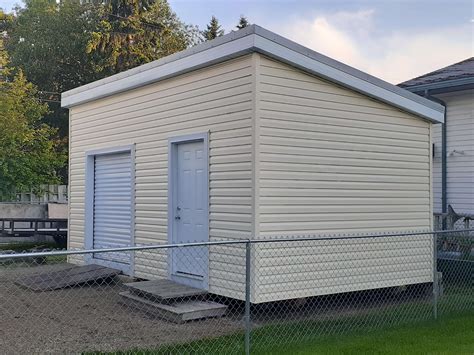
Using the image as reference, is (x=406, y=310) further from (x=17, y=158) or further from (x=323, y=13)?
(x=17, y=158)

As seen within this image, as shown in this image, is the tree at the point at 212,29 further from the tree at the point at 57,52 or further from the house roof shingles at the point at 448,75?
the house roof shingles at the point at 448,75

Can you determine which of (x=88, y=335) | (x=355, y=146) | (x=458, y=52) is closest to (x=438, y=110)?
(x=355, y=146)

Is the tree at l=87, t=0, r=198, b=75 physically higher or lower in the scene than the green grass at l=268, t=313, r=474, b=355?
higher

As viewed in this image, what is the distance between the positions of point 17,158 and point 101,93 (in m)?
12.8

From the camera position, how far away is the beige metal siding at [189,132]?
23.9 feet

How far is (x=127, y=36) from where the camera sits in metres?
29.9

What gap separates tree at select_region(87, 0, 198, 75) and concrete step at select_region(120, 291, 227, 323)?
A: 23338mm

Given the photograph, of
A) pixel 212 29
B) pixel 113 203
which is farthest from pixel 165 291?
pixel 212 29

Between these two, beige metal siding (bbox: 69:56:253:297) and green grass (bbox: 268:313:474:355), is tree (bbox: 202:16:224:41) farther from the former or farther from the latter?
green grass (bbox: 268:313:474:355)

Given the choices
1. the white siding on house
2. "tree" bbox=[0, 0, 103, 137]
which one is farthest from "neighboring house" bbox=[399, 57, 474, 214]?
"tree" bbox=[0, 0, 103, 137]

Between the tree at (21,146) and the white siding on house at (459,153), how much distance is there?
609 inches

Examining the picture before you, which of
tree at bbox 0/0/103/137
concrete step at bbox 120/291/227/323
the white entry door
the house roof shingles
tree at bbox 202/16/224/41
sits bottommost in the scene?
concrete step at bbox 120/291/227/323

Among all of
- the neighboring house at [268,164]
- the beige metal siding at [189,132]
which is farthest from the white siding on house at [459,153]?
the beige metal siding at [189,132]

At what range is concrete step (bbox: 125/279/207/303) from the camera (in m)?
7.29
